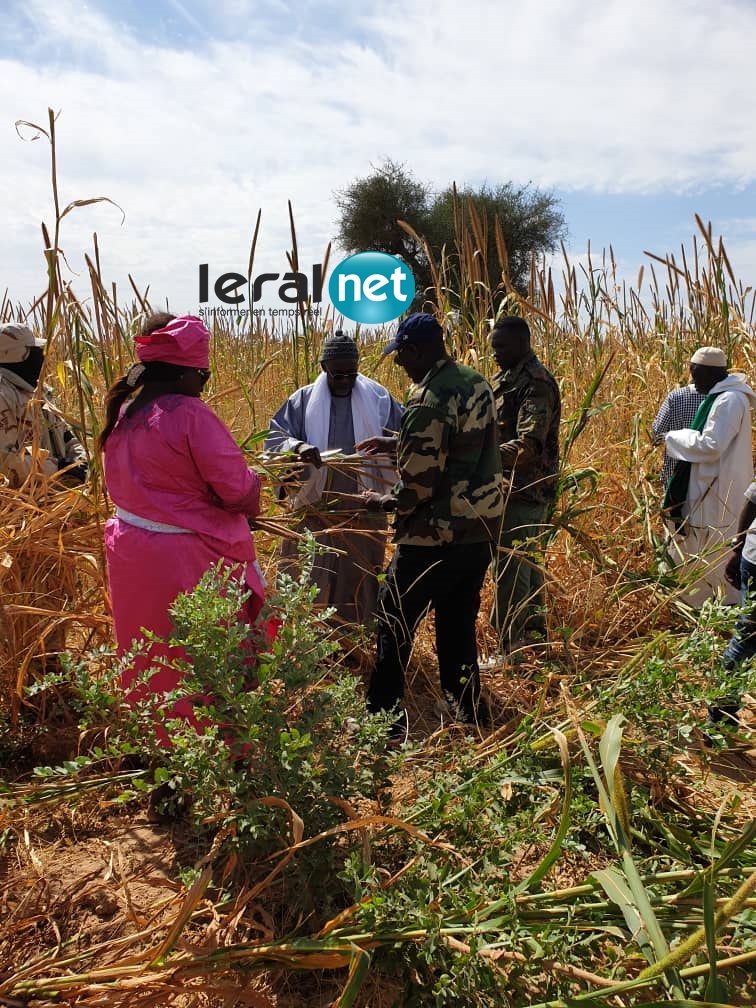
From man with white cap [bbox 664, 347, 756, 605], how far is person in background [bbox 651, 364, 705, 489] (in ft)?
0.22

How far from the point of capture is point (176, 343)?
2264 millimetres

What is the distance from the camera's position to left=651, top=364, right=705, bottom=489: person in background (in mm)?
4043

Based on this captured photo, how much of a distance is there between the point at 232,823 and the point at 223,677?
344 millimetres

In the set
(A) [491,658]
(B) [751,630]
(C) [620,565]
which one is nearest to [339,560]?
(A) [491,658]

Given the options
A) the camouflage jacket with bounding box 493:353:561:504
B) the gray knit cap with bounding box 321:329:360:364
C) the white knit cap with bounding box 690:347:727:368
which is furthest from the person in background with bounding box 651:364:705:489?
the gray knit cap with bounding box 321:329:360:364

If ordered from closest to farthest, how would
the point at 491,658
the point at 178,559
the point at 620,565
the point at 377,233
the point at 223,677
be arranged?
the point at 223,677 → the point at 178,559 → the point at 491,658 → the point at 620,565 → the point at 377,233

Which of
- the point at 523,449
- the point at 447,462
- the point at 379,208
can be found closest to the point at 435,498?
the point at 447,462

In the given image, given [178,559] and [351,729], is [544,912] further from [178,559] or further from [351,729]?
[178,559]

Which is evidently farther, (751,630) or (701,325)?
(701,325)

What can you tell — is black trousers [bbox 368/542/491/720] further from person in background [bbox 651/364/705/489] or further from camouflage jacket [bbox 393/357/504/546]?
person in background [bbox 651/364/705/489]

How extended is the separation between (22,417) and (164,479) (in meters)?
1.07

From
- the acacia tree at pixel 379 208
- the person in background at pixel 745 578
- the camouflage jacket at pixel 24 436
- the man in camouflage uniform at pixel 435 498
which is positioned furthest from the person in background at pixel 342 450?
the acacia tree at pixel 379 208

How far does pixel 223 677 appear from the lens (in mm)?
1589

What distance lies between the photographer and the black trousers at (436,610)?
9.61 ft
